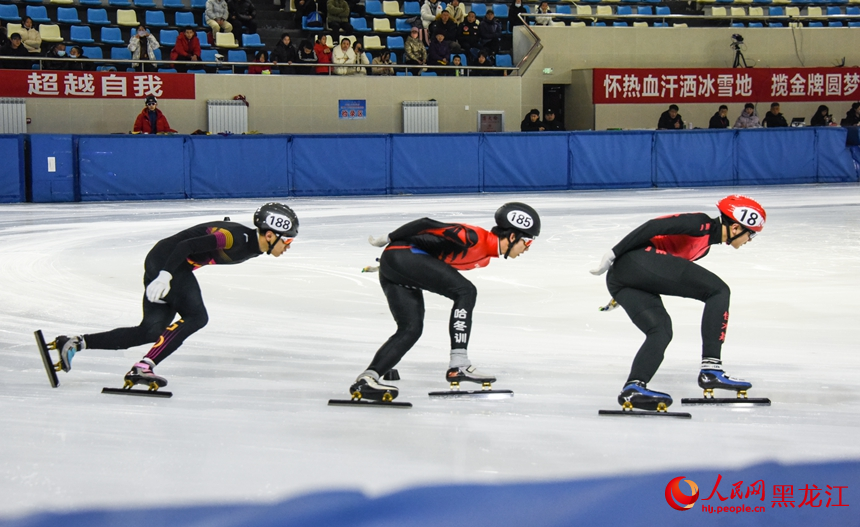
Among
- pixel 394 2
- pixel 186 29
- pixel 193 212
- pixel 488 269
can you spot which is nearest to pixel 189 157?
pixel 193 212

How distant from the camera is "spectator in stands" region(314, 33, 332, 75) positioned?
54.9ft

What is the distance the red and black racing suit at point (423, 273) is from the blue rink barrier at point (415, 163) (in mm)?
10746

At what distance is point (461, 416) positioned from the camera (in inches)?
145

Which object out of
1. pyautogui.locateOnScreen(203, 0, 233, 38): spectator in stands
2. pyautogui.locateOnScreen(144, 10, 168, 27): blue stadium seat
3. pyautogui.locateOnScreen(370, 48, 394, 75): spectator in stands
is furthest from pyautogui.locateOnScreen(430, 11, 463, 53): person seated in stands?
pyautogui.locateOnScreen(144, 10, 168, 27): blue stadium seat

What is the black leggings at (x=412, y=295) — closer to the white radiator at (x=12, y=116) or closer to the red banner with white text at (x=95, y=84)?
the red banner with white text at (x=95, y=84)

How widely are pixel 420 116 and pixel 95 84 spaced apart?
5927 millimetres

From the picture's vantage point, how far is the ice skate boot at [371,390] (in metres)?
3.75

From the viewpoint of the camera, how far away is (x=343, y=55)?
16859mm

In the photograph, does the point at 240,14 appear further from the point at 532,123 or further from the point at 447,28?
the point at 532,123

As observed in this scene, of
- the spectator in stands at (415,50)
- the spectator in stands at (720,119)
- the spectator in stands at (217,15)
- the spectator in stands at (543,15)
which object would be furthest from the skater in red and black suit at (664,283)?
the spectator in stands at (543,15)

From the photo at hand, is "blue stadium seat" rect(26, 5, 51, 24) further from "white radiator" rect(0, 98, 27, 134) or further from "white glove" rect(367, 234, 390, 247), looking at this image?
"white glove" rect(367, 234, 390, 247)

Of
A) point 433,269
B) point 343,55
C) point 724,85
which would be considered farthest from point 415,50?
point 433,269

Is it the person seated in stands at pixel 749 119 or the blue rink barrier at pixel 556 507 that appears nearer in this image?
the blue rink barrier at pixel 556 507

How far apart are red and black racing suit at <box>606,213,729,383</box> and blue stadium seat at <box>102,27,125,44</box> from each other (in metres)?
14.5
